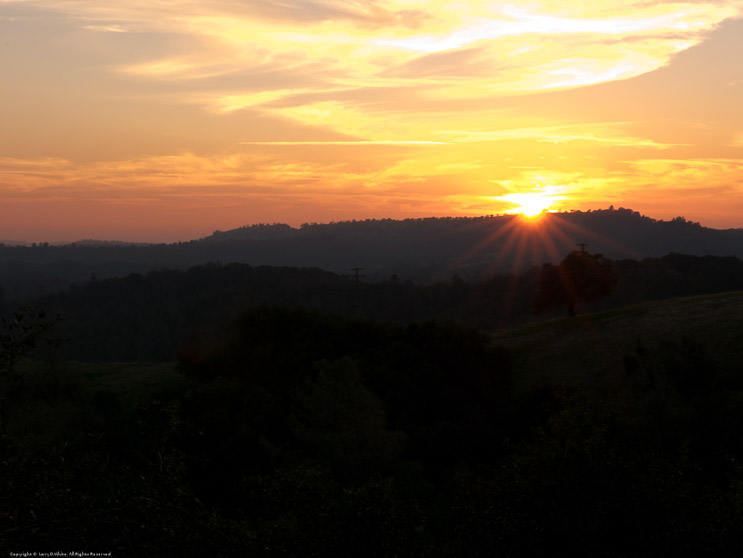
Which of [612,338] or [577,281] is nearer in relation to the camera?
[612,338]

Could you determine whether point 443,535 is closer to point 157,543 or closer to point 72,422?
point 157,543

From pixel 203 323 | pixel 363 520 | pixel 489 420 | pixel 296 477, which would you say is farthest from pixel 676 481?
pixel 203 323

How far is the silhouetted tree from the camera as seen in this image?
73750 mm

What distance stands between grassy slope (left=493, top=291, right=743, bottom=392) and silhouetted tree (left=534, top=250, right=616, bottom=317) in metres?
2.45

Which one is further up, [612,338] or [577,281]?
[577,281]

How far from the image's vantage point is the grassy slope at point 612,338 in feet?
183

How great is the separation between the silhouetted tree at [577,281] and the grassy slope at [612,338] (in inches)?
96.6

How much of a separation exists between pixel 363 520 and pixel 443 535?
1859cm

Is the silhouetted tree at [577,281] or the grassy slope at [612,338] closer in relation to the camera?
the grassy slope at [612,338]

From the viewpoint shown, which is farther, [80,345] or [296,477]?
[80,345]

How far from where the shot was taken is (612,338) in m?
63.6

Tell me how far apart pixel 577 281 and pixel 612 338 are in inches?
455

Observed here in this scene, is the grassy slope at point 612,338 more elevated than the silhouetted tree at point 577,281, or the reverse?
the silhouetted tree at point 577,281

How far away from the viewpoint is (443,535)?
30391mm
